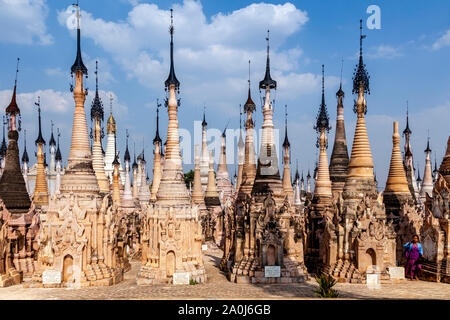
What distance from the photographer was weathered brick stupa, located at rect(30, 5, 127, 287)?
1922 cm

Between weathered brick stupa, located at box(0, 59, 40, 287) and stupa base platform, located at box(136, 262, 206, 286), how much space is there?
6.07 metres

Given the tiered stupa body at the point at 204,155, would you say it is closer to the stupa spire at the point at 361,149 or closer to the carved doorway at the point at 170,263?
the stupa spire at the point at 361,149

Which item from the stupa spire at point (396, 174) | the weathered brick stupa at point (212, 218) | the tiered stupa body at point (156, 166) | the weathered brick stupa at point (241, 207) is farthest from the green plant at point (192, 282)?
the weathered brick stupa at point (212, 218)

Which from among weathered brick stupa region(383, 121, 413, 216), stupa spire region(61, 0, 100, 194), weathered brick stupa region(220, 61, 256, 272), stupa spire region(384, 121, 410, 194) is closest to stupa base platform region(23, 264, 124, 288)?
stupa spire region(61, 0, 100, 194)

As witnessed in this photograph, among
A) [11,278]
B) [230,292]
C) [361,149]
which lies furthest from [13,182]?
[361,149]

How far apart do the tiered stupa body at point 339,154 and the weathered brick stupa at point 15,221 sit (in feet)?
A: 62.2

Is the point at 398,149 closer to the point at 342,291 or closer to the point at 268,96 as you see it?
the point at 268,96

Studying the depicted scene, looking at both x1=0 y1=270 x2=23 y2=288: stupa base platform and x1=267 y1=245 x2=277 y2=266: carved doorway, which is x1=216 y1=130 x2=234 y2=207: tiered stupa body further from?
x1=0 y1=270 x2=23 y2=288: stupa base platform

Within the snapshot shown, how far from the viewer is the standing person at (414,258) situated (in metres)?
20.5

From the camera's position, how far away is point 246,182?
2806 centimetres

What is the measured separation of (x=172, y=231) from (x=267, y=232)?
4.52 metres

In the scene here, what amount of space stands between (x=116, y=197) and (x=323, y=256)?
16987mm

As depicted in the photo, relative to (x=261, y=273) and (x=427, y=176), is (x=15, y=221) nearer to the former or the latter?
(x=261, y=273)

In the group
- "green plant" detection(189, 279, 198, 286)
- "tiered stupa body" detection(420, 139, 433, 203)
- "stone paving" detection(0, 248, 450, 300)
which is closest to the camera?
"stone paving" detection(0, 248, 450, 300)
